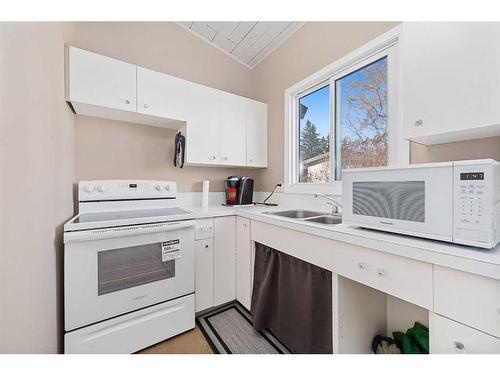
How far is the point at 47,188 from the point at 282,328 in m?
1.58

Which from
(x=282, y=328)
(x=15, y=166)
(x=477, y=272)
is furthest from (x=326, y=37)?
(x=282, y=328)

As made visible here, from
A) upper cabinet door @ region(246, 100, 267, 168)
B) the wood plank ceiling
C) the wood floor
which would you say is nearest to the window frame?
upper cabinet door @ region(246, 100, 267, 168)

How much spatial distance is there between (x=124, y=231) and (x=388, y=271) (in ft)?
4.66

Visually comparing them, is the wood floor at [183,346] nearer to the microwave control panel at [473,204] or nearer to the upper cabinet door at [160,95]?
the microwave control panel at [473,204]

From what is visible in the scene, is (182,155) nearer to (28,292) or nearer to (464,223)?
(28,292)

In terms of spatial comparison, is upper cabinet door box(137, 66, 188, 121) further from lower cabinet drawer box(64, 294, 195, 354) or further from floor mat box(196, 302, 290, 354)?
floor mat box(196, 302, 290, 354)

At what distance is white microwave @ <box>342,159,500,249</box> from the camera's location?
2.21 feet

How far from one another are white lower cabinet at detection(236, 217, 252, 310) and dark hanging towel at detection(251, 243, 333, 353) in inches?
3.7

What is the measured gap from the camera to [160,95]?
1.75 meters

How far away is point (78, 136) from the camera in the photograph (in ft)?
5.58

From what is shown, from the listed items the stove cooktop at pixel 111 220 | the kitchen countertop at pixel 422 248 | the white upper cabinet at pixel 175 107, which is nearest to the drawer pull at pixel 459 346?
the kitchen countertop at pixel 422 248

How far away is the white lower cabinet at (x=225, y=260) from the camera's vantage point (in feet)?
5.68

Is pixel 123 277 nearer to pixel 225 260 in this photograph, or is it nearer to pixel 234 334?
pixel 225 260

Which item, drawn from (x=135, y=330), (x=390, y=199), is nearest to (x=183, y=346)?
(x=135, y=330)
